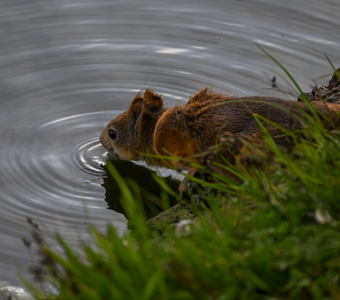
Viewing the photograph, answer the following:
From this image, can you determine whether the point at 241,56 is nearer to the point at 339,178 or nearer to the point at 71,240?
the point at 71,240

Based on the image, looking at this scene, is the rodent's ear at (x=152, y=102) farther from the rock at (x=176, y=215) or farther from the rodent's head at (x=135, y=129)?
the rock at (x=176, y=215)

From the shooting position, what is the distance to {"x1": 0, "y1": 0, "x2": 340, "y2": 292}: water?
5684mm

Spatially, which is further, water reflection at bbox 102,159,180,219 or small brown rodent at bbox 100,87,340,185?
water reflection at bbox 102,159,180,219

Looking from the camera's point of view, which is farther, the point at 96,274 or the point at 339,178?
the point at 339,178

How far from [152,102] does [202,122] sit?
1290 millimetres

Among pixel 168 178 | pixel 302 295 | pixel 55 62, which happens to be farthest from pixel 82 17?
pixel 302 295

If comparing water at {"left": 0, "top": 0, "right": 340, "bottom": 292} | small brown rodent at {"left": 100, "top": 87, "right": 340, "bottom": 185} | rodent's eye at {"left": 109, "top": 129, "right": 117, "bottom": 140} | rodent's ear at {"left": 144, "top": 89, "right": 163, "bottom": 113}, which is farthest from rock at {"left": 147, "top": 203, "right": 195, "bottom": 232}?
rodent's eye at {"left": 109, "top": 129, "right": 117, "bottom": 140}

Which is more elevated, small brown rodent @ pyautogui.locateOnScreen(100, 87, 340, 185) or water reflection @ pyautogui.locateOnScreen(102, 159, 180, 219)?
small brown rodent @ pyautogui.locateOnScreen(100, 87, 340, 185)

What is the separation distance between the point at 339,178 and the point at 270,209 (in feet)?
1.44

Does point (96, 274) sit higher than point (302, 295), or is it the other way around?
point (96, 274)

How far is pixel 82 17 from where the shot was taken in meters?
9.12

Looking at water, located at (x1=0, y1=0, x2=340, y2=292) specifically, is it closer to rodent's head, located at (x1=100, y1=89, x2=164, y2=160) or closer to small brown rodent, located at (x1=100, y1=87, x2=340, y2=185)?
rodent's head, located at (x1=100, y1=89, x2=164, y2=160)

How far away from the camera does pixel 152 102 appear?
598cm

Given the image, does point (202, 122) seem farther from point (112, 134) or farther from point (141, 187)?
point (112, 134)
